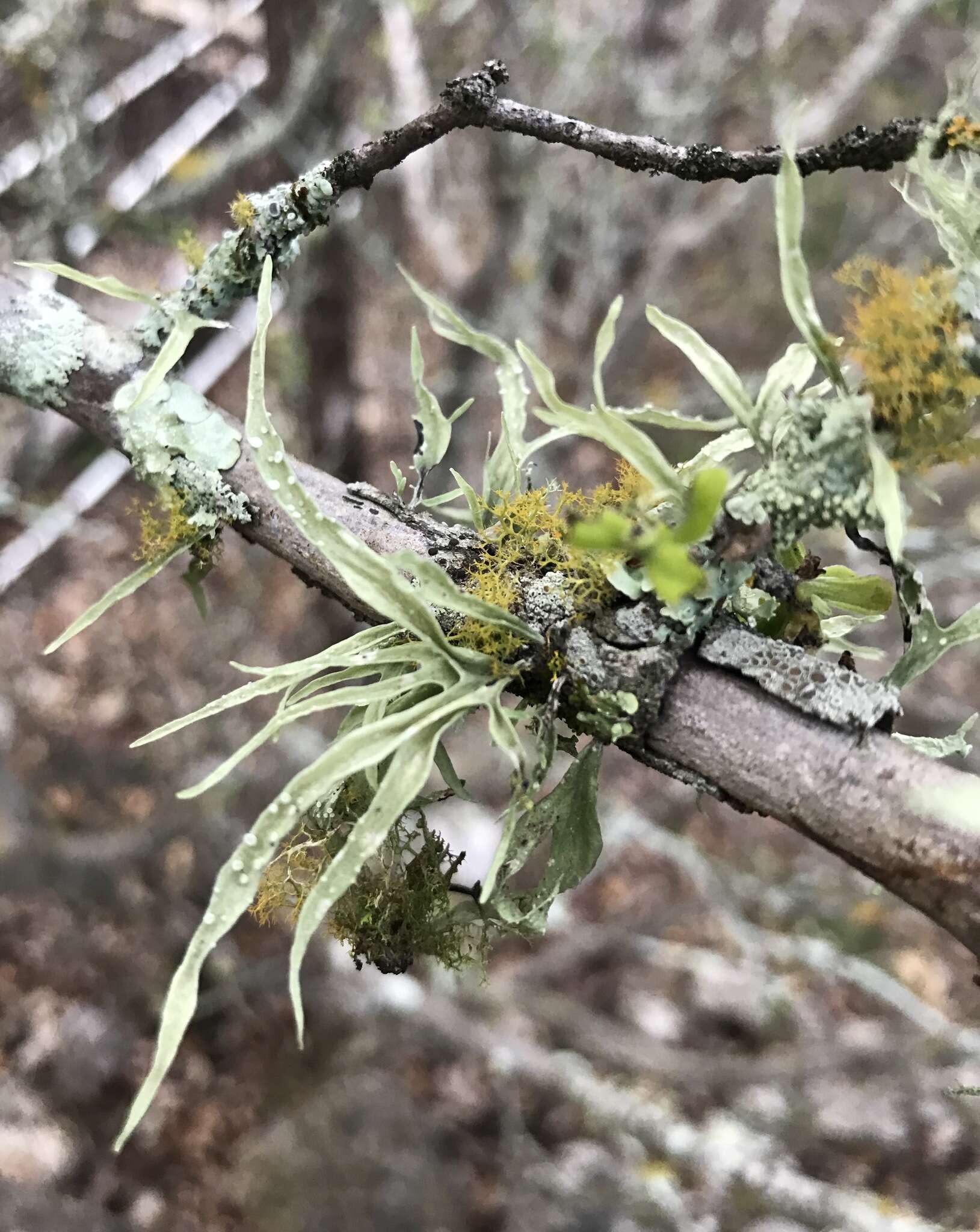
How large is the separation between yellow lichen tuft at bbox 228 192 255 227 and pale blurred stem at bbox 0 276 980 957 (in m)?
0.22

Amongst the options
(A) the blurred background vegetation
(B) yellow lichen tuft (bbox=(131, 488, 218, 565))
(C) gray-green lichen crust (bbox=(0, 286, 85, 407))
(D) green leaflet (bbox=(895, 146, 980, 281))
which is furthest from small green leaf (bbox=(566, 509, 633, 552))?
(A) the blurred background vegetation

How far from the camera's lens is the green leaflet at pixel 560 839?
48cm

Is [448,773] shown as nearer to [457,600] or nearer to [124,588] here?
[457,600]

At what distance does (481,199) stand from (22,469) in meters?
1.69

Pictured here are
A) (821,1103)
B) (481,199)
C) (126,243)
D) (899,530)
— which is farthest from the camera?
(481,199)

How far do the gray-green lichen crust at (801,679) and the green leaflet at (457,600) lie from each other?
0.32 feet

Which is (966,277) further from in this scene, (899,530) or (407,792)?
(407,792)

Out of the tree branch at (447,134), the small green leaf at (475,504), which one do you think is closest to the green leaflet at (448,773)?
the small green leaf at (475,504)

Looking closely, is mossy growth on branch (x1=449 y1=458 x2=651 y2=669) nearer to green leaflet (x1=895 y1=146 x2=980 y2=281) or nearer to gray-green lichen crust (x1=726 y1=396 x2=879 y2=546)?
gray-green lichen crust (x1=726 y1=396 x2=879 y2=546)

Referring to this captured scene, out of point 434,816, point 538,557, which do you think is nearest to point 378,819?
point 538,557

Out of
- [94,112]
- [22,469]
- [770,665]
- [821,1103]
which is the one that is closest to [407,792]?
[770,665]

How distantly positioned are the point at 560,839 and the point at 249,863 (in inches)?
7.8

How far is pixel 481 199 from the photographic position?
274 cm

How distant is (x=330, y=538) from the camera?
0.43 metres
